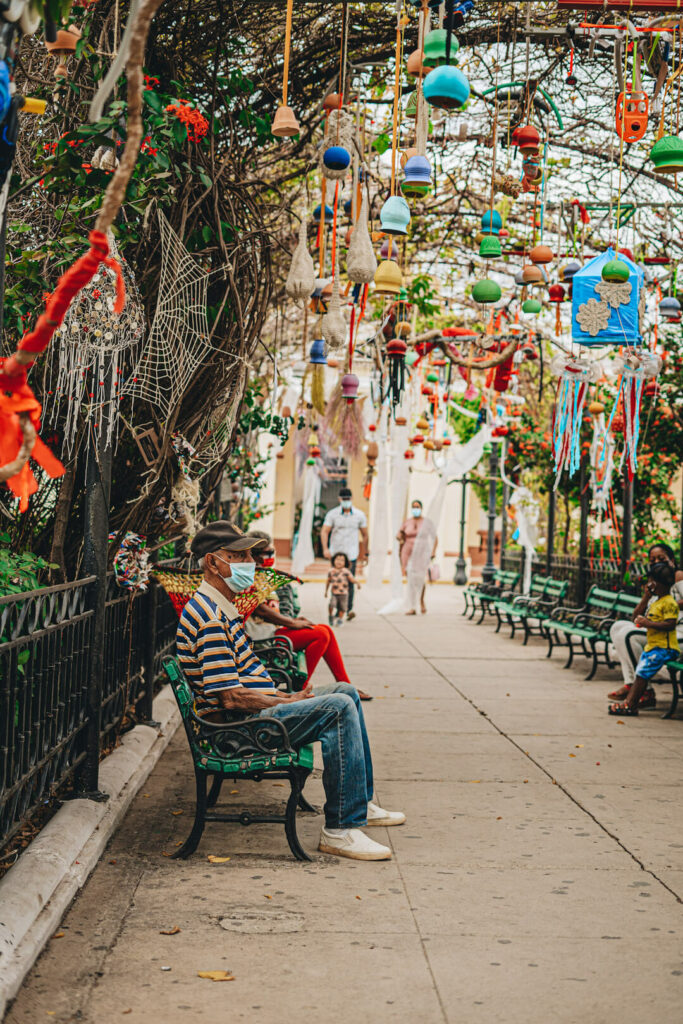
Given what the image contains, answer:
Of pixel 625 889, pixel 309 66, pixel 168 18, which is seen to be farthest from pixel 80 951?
pixel 309 66

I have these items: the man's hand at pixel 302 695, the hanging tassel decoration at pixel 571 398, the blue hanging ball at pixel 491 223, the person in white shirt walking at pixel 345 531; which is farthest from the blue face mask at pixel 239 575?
the person in white shirt walking at pixel 345 531

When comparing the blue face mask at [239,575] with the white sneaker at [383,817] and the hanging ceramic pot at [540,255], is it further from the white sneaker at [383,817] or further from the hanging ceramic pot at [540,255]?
the hanging ceramic pot at [540,255]

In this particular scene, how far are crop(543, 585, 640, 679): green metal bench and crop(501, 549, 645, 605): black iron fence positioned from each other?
0.70 ft

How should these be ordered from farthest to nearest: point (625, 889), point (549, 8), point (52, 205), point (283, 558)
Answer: point (283, 558), point (549, 8), point (52, 205), point (625, 889)

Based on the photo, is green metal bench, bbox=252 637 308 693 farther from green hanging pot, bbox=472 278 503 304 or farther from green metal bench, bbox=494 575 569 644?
green metal bench, bbox=494 575 569 644

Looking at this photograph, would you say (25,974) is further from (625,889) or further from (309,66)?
(309,66)

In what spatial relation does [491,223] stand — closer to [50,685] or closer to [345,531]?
[50,685]

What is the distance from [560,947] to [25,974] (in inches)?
77.3

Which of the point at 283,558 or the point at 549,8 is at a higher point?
the point at 549,8

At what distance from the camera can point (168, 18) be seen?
6523 mm

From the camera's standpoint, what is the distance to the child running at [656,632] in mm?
9453

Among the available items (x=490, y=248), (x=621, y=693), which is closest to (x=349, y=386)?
(x=490, y=248)

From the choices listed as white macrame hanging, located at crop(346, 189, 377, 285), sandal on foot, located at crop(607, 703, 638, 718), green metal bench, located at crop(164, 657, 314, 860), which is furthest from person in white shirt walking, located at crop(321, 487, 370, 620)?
green metal bench, located at crop(164, 657, 314, 860)

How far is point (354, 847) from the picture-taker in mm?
5090
